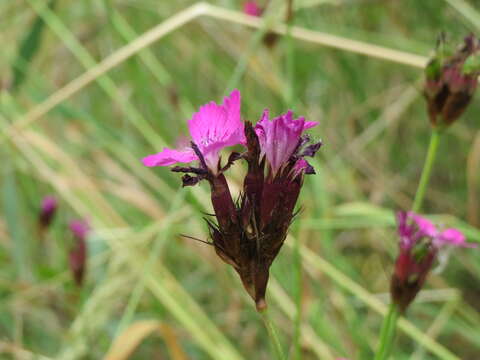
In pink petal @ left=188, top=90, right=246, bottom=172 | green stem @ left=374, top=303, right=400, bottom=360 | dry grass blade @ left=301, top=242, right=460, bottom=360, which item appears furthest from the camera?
dry grass blade @ left=301, top=242, right=460, bottom=360

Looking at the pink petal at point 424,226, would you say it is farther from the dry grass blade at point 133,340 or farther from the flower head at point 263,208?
the dry grass blade at point 133,340

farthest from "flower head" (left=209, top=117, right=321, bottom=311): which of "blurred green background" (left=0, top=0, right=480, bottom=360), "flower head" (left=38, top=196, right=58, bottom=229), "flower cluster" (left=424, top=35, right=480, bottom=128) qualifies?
"flower head" (left=38, top=196, right=58, bottom=229)

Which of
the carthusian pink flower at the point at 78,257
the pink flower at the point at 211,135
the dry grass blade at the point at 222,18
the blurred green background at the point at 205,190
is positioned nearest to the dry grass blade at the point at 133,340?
the blurred green background at the point at 205,190

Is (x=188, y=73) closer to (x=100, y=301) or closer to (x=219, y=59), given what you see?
(x=219, y=59)

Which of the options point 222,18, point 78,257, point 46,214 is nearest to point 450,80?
point 222,18

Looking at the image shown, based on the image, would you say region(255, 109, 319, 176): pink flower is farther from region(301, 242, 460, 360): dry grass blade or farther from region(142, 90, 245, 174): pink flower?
region(301, 242, 460, 360): dry grass blade

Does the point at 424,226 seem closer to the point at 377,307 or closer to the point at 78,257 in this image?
the point at 377,307
